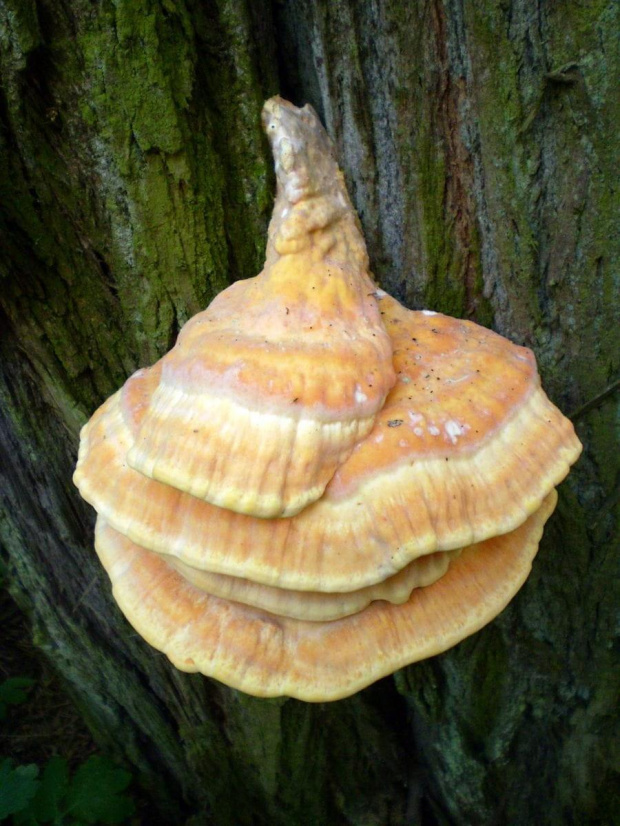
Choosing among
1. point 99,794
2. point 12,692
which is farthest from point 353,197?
point 12,692

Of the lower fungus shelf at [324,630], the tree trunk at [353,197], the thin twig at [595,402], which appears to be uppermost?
the tree trunk at [353,197]

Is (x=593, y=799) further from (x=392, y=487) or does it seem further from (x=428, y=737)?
(x=392, y=487)

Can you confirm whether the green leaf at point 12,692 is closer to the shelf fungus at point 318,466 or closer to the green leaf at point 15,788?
the green leaf at point 15,788

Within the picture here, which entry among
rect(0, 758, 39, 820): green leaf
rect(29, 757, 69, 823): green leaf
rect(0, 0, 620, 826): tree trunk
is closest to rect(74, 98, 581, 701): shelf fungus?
rect(0, 0, 620, 826): tree trunk

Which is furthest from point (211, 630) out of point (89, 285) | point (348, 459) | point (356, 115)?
point (356, 115)

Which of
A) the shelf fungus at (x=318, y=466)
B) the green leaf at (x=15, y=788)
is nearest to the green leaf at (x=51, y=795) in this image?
the green leaf at (x=15, y=788)

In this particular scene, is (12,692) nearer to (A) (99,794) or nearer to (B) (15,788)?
(A) (99,794)
